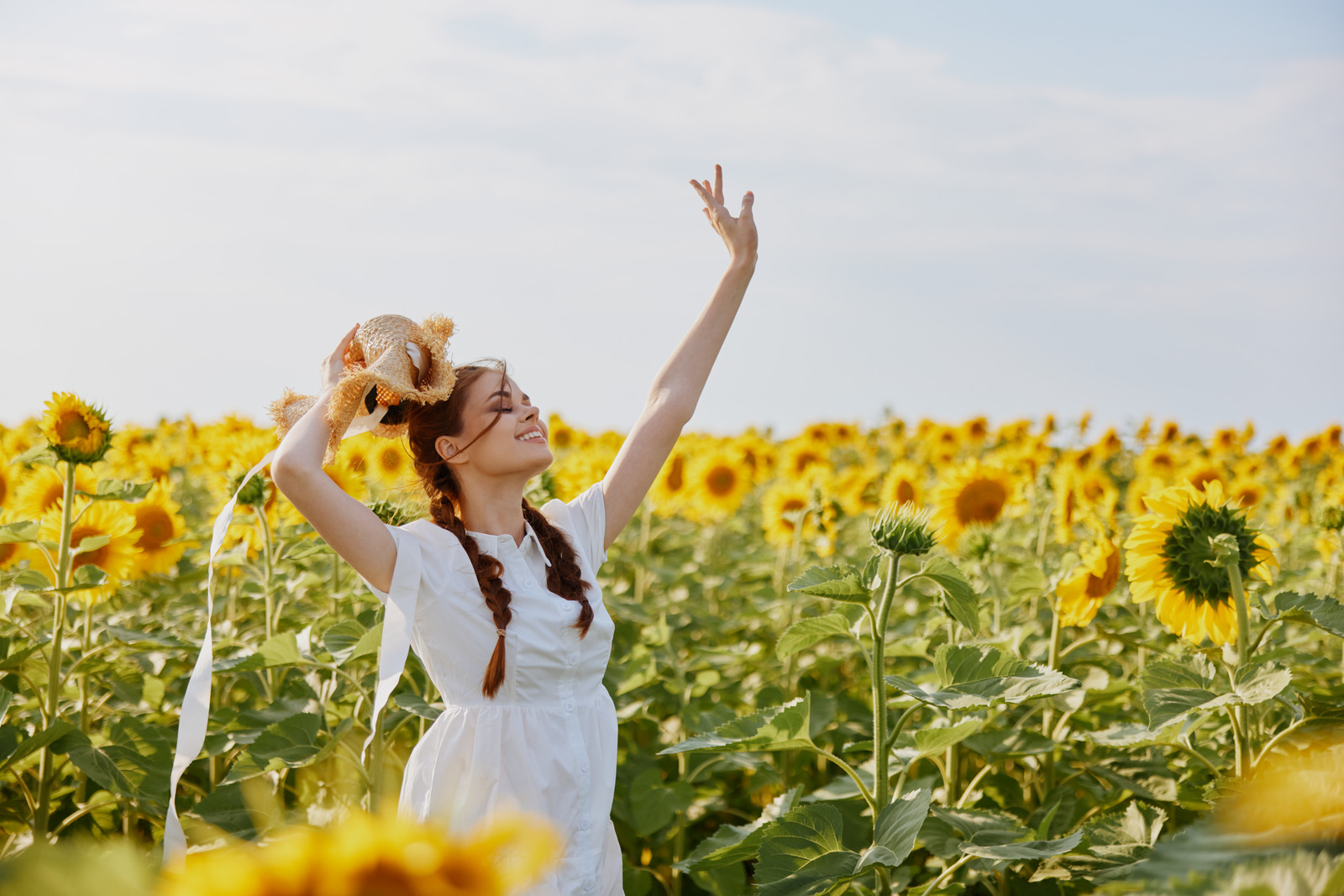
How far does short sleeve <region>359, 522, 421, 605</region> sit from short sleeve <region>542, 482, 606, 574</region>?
1.64ft

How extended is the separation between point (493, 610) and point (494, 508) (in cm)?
32

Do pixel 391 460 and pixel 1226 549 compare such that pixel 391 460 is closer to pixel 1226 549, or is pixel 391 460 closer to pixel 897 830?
pixel 897 830

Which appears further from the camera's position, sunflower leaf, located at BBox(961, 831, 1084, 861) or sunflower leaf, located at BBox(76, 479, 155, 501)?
sunflower leaf, located at BBox(76, 479, 155, 501)

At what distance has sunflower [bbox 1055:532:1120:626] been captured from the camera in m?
2.80

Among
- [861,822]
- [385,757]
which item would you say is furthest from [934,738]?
[385,757]

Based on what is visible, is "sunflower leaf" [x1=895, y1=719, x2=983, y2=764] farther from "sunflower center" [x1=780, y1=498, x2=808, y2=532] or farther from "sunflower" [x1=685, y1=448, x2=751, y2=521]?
"sunflower" [x1=685, y1=448, x2=751, y2=521]

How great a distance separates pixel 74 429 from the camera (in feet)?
9.31

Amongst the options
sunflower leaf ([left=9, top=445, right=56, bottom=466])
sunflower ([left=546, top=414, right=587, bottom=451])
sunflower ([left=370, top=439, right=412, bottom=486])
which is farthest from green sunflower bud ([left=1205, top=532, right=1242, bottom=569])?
sunflower ([left=546, top=414, right=587, bottom=451])

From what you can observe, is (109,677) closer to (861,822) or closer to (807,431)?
(861,822)

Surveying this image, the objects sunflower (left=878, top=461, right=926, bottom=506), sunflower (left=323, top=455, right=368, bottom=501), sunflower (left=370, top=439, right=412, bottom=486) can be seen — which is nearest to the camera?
sunflower (left=323, top=455, right=368, bottom=501)

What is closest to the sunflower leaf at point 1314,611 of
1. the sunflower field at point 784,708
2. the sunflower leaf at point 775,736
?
the sunflower field at point 784,708

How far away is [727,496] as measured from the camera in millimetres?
6418

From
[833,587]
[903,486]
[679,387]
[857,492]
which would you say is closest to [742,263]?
[679,387]

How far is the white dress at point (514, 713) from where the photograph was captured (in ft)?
6.65
